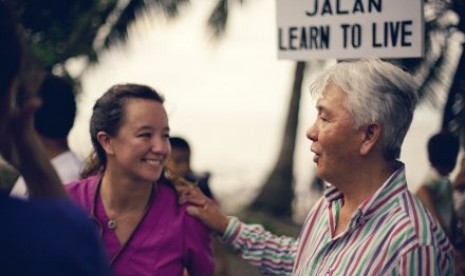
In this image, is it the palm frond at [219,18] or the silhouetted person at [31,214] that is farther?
the palm frond at [219,18]

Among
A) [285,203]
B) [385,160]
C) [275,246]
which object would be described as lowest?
[285,203]

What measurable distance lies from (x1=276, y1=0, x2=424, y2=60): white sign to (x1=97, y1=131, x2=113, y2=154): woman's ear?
3.12ft

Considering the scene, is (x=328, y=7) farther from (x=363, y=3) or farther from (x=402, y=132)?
(x=402, y=132)

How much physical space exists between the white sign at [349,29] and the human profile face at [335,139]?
1.00m

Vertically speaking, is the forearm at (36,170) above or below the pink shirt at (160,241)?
above

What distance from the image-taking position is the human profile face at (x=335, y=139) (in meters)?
3.19

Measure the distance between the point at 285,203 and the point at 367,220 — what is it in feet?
39.9

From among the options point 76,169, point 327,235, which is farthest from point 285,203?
point 327,235

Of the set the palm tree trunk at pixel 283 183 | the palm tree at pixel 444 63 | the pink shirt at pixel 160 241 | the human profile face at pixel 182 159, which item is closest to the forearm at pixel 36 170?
the pink shirt at pixel 160 241

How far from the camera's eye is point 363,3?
166 inches

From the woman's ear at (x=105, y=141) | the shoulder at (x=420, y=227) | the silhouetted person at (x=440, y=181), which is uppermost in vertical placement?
the woman's ear at (x=105, y=141)

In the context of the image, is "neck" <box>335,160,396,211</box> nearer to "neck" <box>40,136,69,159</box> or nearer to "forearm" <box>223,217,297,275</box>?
"forearm" <box>223,217,297,275</box>

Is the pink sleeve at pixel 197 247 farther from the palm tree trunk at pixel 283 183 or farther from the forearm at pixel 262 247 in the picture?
the palm tree trunk at pixel 283 183

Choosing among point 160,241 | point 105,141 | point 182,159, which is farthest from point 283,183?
point 160,241
